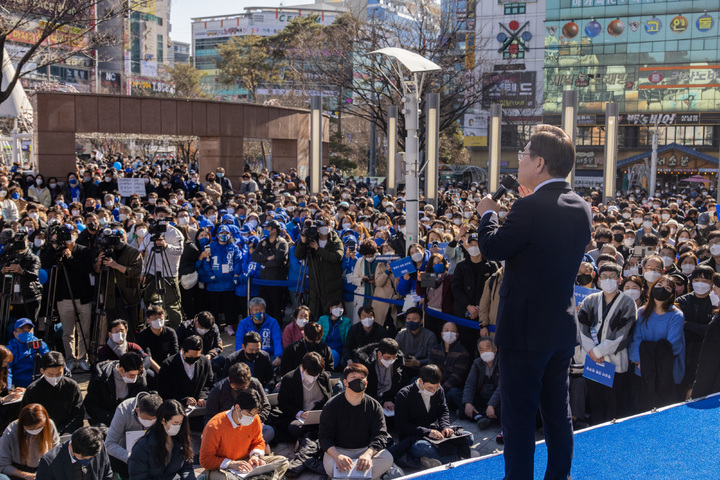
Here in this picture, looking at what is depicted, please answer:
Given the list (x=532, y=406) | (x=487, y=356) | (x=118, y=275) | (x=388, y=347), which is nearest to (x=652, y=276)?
(x=487, y=356)

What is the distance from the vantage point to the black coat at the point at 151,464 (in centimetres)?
533

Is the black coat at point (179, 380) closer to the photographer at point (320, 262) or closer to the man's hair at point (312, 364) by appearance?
the man's hair at point (312, 364)

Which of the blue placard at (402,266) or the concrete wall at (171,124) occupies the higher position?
the concrete wall at (171,124)

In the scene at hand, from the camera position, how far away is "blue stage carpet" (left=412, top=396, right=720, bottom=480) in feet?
12.1

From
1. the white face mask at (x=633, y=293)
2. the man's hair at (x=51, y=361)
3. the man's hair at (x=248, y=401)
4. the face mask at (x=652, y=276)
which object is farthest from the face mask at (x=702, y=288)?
the man's hair at (x=51, y=361)

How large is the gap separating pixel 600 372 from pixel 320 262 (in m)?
4.70

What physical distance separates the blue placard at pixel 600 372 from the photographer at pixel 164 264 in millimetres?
5645

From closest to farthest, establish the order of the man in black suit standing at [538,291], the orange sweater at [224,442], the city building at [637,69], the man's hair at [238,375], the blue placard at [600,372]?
1. the man in black suit standing at [538,291]
2. the orange sweater at [224,442]
3. the blue placard at [600,372]
4. the man's hair at [238,375]
5. the city building at [637,69]

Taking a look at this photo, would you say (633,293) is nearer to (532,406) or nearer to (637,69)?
Answer: (532,406)

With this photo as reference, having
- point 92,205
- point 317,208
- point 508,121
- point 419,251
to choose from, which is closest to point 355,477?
point 419,251

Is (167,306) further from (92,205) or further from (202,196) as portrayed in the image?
(202,196)

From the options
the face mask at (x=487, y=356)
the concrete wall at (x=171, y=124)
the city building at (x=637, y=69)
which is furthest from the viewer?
the city building at (x=637, y=69)

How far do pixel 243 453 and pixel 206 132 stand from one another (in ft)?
57.7

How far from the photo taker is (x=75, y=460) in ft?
16.7
